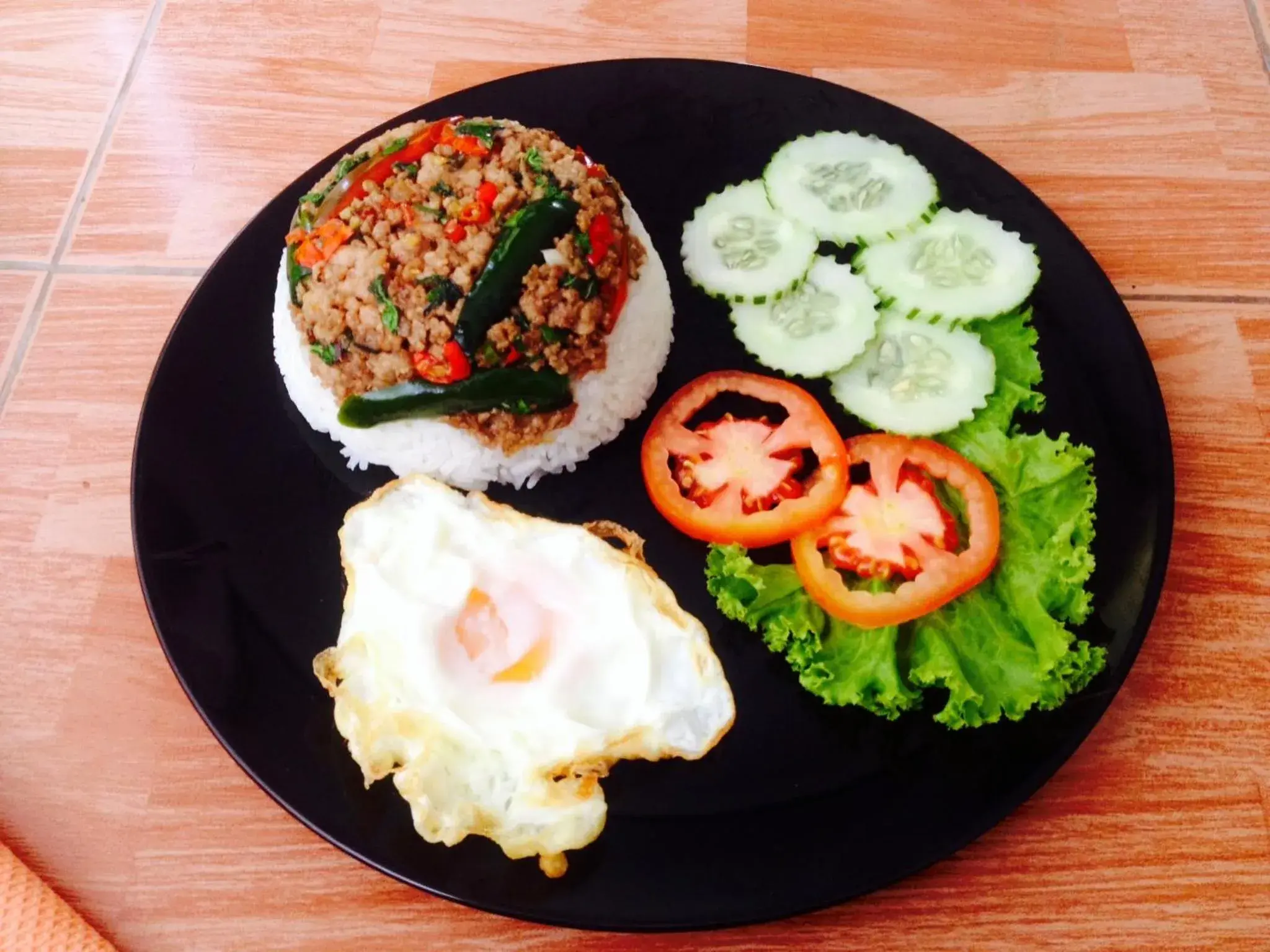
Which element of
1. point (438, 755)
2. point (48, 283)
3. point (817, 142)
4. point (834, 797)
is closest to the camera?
point (438, 755)

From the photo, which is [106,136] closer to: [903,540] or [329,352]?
[329,352]

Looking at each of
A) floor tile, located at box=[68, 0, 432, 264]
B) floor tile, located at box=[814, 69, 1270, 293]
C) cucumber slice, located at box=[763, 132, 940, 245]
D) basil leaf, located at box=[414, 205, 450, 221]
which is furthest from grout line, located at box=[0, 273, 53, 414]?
floor tile, located at box=[814, 69, 1270, 293]

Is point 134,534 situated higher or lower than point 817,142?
lower

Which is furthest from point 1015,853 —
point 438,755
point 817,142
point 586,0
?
point 586,0

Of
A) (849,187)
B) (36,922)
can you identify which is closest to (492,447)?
(849,187)

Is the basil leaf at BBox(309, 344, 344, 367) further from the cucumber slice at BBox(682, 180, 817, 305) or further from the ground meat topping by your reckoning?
the cucumber slice at BBox(682, 180, 817, 305)

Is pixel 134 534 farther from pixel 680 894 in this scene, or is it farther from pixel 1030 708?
pixel 1030 708
